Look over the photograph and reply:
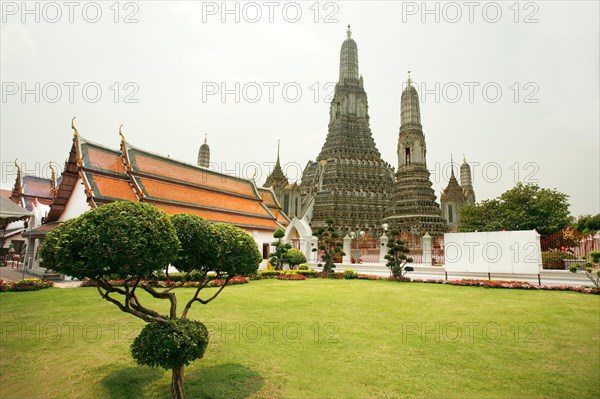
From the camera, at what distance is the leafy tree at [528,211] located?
26391 millimetres

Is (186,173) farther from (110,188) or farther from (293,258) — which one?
(293,258)

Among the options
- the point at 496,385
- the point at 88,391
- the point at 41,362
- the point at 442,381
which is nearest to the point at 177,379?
the point at 88,391

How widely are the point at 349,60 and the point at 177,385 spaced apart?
182 feet

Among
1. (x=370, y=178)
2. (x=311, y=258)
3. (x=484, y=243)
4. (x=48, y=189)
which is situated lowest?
(x=311, y=258)

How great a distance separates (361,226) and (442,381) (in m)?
39.6

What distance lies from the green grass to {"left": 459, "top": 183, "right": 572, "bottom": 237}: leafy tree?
18.5m

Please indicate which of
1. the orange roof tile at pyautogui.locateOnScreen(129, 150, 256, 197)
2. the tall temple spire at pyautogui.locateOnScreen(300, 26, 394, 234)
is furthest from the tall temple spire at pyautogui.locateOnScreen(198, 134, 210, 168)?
the orange roof tile at pyautogui.locateOnScreen(129, 150, 256, 197)

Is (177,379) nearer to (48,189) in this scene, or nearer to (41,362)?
(41,362)

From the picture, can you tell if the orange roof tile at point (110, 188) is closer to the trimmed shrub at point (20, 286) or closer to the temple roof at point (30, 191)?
the trimmed shrub at point (20, 286)

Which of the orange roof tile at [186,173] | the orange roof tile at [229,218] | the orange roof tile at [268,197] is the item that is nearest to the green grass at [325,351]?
the orange roof tile at [229,218]

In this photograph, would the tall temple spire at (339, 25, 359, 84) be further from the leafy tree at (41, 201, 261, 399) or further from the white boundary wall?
the leafy tree at (41, 201, 261, 399)

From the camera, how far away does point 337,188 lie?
152 feet

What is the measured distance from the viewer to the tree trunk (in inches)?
177

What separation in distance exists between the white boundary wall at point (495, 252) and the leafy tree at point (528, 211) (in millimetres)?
13429
